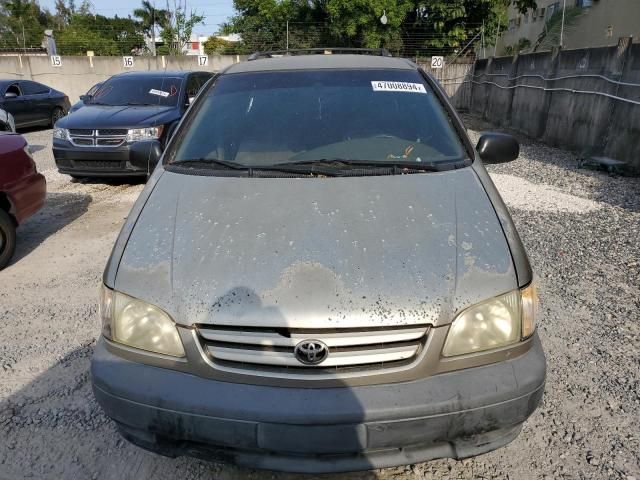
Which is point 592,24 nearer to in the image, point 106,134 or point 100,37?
point 106,134

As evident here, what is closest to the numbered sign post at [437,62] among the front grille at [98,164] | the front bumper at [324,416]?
the front grille at [98,164]

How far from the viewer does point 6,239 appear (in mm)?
4516

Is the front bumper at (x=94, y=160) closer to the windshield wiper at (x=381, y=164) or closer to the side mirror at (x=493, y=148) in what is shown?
the windshield wiper at (x=381, y=164)

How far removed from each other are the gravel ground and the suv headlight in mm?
750

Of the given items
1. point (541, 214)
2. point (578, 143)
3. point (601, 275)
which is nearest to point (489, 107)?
point (578, 143)

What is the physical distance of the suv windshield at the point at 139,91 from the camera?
7.99m

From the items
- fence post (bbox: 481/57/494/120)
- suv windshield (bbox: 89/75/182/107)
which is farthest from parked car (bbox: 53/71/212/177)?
fence post (bbox: 481/57/494/120)

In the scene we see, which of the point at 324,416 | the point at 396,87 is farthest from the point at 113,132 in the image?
the point at 324,416

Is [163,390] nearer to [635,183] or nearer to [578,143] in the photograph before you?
[635,183]

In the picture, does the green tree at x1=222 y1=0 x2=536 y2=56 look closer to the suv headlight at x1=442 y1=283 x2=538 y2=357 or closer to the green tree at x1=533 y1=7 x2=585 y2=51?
the green tree at x1=533 y1=7 x2=585 y2=51

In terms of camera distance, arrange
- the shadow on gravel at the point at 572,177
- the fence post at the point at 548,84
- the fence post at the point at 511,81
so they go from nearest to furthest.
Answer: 1. the shadow on gravel at the point at 572,177
2. the fence post at the point at 548,84
3. the fence post at the point at 511,81

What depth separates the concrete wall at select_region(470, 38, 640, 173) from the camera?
320 inches

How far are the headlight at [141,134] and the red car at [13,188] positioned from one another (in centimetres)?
215

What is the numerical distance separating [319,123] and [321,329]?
1520 millimetres
